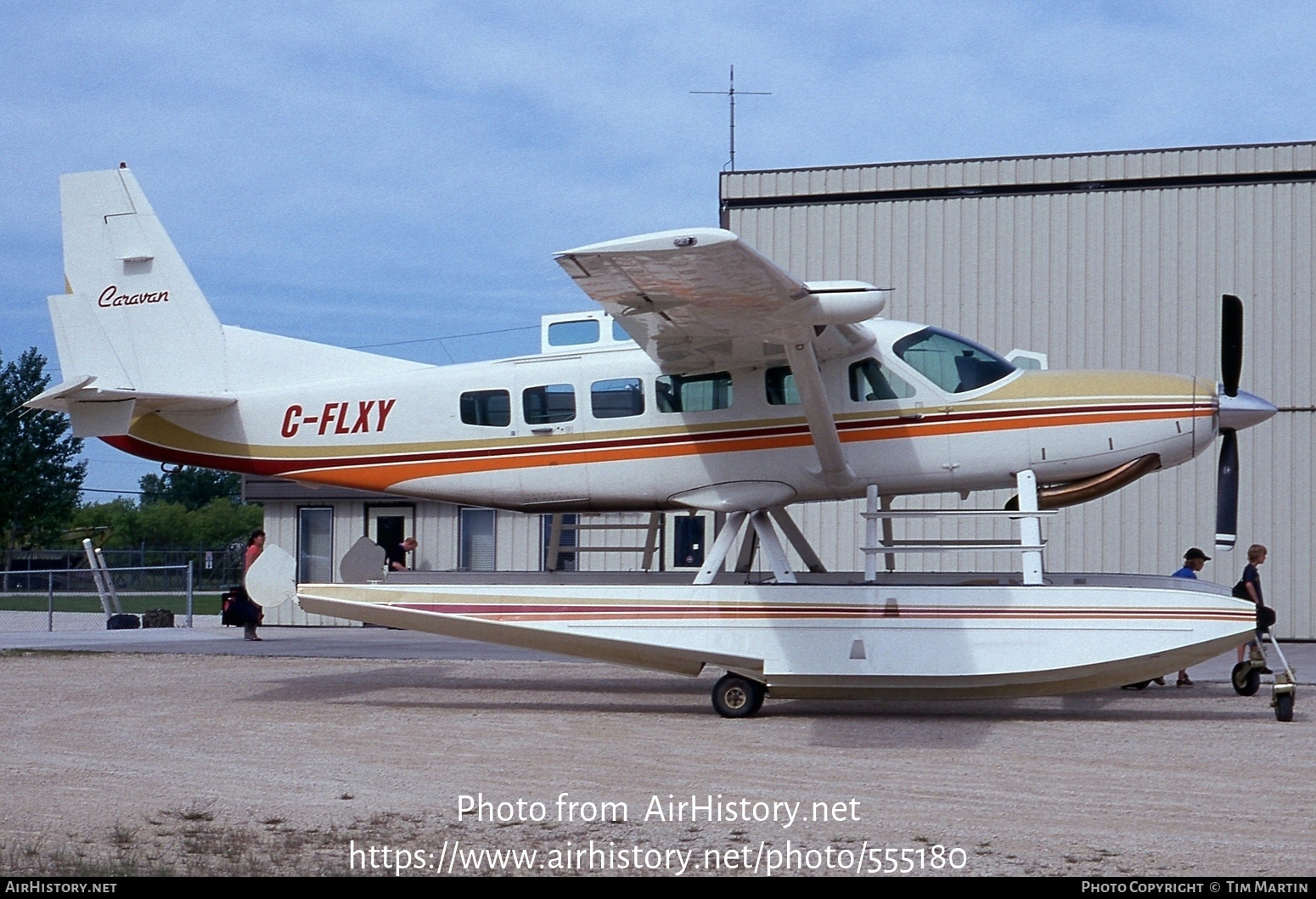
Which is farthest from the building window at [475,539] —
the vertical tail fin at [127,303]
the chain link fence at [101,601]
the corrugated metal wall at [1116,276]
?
the vertical tail fin at [127,303]

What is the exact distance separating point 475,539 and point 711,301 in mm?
13794

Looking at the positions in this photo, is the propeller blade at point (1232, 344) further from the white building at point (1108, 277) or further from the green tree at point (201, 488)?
the green tree at point (201, 488)

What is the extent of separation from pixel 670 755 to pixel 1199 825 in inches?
142

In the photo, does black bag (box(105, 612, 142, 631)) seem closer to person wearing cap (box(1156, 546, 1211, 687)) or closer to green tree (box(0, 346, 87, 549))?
person wearing cap (box(1156, 546, 1211, 687))

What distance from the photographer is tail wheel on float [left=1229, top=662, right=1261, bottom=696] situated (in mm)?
11841

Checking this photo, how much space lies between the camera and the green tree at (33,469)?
49.5 metres

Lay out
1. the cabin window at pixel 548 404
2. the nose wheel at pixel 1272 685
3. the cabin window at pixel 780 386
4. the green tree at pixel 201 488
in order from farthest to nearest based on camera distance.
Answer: the green tree at pixel 201 488 < the cabin window at pixel 548 404 < the cabin window at pixel 780 386 < the nose wheel at pixel 1272 685

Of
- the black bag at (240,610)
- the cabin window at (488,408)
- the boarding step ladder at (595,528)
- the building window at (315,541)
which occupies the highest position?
the cabin window at (488,408)

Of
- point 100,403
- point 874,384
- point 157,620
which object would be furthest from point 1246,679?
point 157,620

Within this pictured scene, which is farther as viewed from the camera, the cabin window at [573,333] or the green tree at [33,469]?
the green tree at [33,469]

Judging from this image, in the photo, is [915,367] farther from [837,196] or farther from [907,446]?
[837,196]

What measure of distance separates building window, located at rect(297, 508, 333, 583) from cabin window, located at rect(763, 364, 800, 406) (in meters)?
13.5

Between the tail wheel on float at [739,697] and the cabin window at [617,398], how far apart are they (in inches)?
108
